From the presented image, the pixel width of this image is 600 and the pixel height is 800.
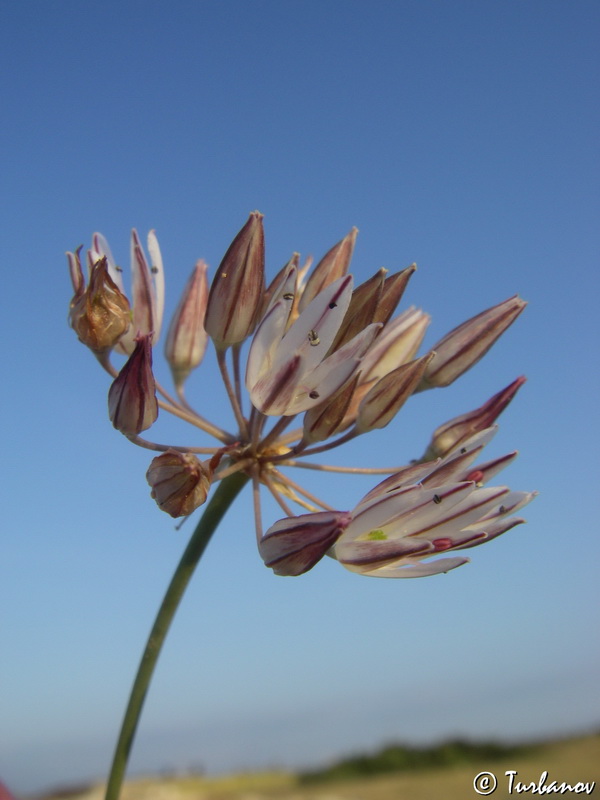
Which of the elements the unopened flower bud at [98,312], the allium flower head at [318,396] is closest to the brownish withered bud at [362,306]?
the allium flower head at [318,396]

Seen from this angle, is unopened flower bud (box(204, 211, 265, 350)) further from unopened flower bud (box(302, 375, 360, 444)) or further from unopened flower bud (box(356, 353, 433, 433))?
unopened flower bud (box(356, 353, 433, 433))

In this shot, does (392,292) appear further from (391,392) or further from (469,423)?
(469,423)

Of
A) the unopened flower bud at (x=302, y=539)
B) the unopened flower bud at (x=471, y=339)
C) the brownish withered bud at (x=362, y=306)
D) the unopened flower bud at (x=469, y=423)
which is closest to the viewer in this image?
the unopened flower bud at (x=302, y=539)

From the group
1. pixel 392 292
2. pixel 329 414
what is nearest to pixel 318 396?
pixel 329 414

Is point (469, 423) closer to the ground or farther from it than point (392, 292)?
closer to the ground

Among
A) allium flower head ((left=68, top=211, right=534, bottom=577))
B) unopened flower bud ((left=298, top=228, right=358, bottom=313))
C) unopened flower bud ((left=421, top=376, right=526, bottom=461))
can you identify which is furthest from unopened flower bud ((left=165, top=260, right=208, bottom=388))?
unopened flower bud ((left=421, top=376, right=526, bottom=461))

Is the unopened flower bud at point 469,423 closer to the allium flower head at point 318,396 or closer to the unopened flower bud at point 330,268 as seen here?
the allium flower head at point 318,396
